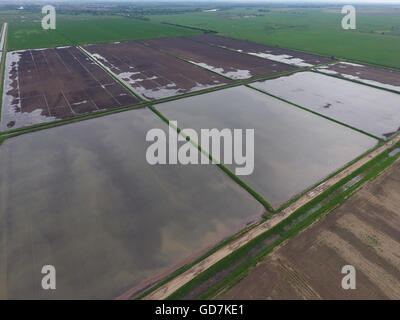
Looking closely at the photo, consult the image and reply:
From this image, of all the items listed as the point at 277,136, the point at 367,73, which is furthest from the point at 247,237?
the point at 367,73

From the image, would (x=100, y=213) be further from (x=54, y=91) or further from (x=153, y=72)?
(x=153, y=72)

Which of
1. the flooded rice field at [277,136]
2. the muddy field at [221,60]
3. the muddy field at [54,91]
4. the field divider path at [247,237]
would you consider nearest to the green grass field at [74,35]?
the muddy field at [221,60]

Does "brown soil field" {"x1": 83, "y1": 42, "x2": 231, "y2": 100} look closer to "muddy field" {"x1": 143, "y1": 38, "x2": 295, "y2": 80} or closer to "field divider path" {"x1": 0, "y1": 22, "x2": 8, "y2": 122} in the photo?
"muddy field" {"x1": 143, "y1": 38, "x2": 295, "y2": 80}

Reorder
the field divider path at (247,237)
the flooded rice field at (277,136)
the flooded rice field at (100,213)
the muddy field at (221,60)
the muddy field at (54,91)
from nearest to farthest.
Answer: the field divider path at (247,237) → the flooded rice field at (100,213) → the flooded rice field at (277,136) → the muddy field at (54,91) → the muddy field at (221,60)

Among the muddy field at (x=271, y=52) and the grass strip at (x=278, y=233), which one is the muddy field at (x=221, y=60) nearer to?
the muddy field at (x=271, y=52)

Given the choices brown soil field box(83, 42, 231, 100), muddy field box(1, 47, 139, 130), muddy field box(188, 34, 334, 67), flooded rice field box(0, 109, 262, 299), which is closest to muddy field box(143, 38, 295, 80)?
brown soil field box(83, 42, 231, 100)
